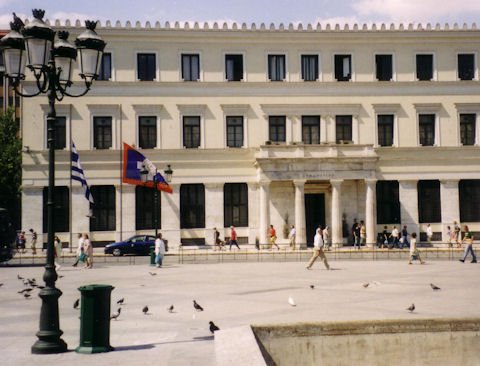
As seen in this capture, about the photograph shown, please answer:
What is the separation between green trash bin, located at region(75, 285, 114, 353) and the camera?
11008 mm

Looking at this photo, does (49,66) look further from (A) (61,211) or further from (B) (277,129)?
(B) (277,129)

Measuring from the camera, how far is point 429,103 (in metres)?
44.2

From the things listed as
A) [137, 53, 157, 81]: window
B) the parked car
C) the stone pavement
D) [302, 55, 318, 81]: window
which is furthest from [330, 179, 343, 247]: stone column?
A: [137, 53, 157, 81]: window

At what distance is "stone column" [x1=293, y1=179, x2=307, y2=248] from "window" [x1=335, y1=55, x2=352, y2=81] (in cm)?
838

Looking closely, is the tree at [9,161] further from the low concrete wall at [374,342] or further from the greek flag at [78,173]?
the low concrete wall at [374,342]

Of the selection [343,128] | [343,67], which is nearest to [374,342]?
[343,128]

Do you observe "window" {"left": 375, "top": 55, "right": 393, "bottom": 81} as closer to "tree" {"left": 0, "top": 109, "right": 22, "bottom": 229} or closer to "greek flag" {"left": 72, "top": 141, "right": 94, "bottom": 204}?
"greek flag" {"left": 72, "top": 141, "right": 94, "bottom": 204}

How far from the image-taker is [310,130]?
43.8m

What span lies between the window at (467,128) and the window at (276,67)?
510 inches

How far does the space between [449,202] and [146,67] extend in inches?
886

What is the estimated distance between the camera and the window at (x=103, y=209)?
137 ft

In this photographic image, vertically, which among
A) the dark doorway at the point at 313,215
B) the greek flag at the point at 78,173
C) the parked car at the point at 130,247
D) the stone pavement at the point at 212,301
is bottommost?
the stone pavement at the point at 212,301

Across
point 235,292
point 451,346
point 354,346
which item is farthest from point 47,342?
point 235,292

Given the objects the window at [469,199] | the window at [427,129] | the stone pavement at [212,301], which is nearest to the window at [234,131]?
the window at [427,129]
